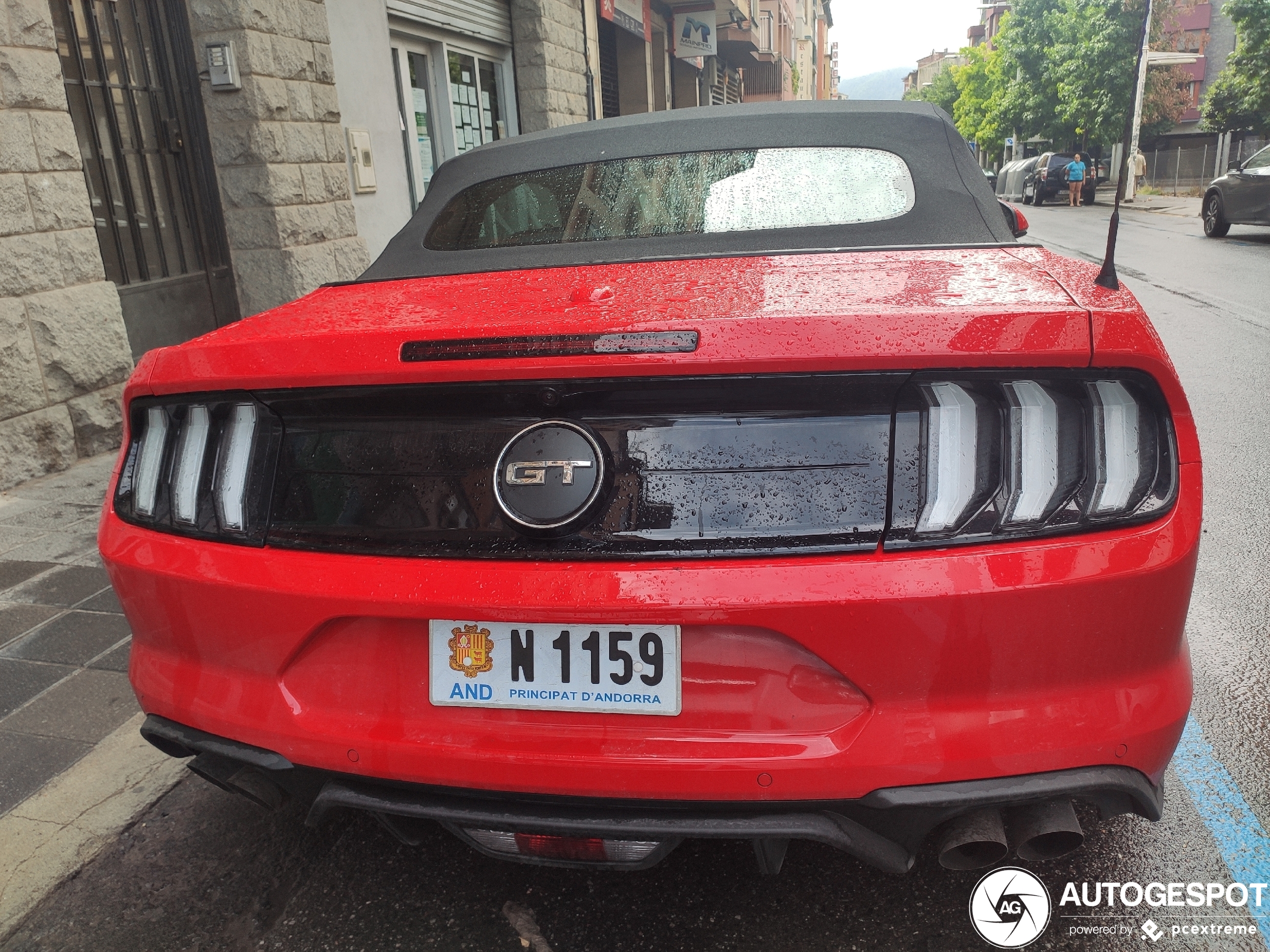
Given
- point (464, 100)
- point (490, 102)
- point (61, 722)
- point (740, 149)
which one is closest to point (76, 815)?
point (61, 722)

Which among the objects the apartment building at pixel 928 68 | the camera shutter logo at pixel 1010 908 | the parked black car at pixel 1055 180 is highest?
the apartment building at pixel 928 68

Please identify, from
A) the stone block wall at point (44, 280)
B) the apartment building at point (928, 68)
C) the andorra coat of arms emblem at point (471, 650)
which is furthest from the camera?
the apartment building at point (928, 68)

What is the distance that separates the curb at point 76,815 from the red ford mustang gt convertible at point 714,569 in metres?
0.76

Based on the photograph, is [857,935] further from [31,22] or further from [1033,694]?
[31,22]

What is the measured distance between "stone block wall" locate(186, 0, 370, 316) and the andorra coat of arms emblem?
19.5 feet

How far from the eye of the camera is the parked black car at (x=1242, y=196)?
587 inches

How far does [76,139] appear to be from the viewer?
211 inches

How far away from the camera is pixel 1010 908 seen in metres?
1.93

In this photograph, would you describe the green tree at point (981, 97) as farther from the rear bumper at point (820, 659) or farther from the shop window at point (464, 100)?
the rear bumper at point (820, 659)

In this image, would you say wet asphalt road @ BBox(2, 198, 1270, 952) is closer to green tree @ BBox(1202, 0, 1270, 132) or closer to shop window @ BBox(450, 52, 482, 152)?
shop window @ BBox(450, 52, 482, 152)

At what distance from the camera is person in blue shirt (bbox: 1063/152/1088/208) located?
33.0 meters

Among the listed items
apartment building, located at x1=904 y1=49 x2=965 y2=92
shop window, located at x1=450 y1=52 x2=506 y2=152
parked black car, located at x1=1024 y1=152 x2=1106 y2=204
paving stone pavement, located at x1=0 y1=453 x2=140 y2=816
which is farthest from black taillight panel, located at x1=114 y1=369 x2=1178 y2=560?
apartment building, located at x1=904 y1=49 x2=965 y2=92

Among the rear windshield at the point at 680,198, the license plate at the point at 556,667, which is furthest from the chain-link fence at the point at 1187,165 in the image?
the license plate at the point at 556,667

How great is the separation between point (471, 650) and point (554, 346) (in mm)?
511
